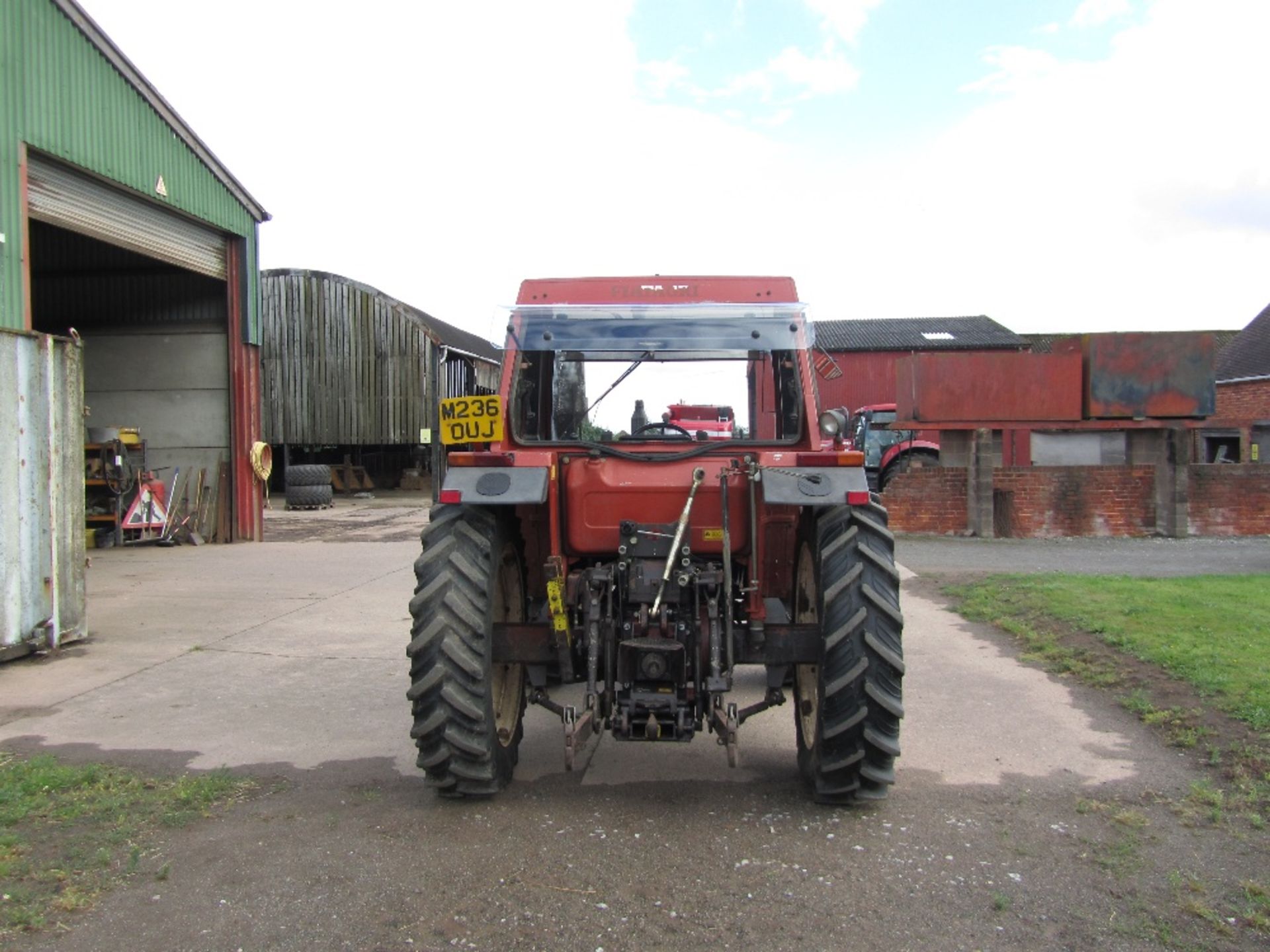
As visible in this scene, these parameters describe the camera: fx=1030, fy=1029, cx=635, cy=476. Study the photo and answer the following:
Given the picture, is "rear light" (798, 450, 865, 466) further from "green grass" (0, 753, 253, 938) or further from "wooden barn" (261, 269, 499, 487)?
"wooden barn" (261, 269, 499, 487)

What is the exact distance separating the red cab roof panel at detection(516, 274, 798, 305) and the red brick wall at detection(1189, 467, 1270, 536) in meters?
13.1

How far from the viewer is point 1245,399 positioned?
2842 centimetres

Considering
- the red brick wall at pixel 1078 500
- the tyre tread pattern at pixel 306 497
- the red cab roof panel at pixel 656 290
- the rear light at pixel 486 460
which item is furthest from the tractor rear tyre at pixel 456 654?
the tyre tread pattern at pixel 306 497

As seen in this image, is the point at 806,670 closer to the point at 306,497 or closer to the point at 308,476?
the point at 306,497

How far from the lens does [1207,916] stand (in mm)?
3500

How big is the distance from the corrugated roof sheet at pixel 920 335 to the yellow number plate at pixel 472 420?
26659 mm

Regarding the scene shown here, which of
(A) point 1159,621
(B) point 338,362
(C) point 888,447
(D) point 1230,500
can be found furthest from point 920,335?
(A) point 1159,621

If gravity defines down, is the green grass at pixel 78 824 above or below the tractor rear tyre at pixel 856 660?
below

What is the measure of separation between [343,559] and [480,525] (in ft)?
34.3

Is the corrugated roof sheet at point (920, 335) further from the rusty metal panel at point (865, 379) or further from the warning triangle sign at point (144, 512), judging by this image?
the warning triangle sign at point (144, 512)

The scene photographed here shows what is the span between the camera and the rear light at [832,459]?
4.47 m

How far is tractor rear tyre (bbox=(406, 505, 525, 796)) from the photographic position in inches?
173

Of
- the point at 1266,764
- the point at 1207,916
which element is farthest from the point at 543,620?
the point at 1266,764

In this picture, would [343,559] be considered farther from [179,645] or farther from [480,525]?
[480,525]
